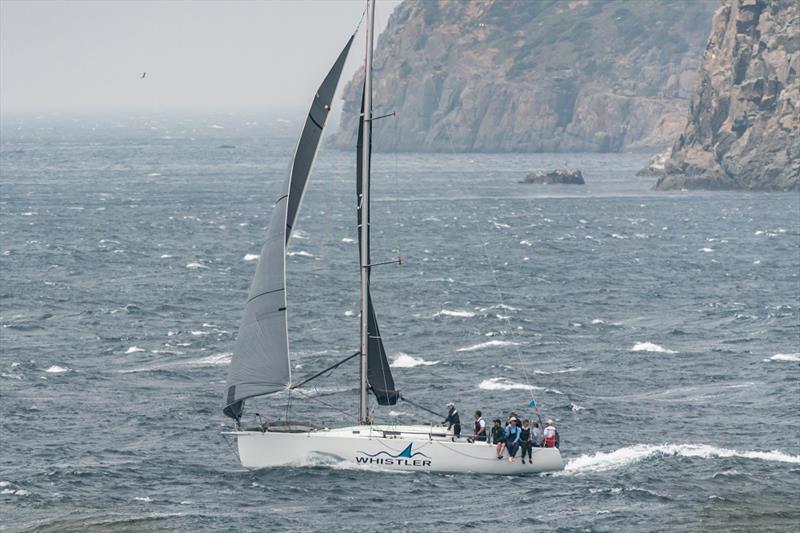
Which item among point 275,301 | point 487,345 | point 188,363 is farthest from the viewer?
point 487,345

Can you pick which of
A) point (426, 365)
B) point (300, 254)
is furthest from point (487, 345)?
point (300, 254)

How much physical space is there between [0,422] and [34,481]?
413 inches

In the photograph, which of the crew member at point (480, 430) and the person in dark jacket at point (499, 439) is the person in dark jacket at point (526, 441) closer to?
the person in dark jacket at point (499, 439)

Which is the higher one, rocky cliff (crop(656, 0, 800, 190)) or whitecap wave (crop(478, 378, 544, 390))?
rocky cliff (crop(656, 0, 800, 190))

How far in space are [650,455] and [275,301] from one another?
47.0 ft

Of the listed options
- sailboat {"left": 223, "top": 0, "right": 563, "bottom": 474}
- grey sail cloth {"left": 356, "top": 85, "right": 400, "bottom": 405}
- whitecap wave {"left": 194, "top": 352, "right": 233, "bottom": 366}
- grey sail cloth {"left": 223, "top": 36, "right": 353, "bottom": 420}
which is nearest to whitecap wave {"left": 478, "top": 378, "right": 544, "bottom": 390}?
whitecap wave {"left": 194, "top": 352, "right": 233, "bottom": 366}

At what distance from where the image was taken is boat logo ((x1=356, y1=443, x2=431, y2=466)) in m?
45.4

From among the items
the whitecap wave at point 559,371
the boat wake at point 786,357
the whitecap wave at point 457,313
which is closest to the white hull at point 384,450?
the whitecap wave at point 559,371

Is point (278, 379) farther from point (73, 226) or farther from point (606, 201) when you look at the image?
point (606, 201)

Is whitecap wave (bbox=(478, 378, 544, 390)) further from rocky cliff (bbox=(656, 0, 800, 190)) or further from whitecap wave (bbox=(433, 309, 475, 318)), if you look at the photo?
rocky cliff (bbox=(656, 0, 800, 190))

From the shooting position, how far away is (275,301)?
45.1m

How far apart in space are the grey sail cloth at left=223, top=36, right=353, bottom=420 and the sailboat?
0.03 metres

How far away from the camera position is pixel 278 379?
44.5m

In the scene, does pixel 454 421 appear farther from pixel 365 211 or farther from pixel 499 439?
pixel 365 211
